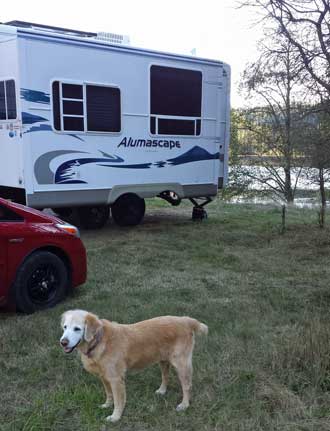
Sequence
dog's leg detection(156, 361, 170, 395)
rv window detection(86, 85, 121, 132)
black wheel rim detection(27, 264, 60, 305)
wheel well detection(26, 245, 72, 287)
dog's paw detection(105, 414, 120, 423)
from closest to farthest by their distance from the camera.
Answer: dog's paw detection(105, 414, 120, 423) → dog's leg detection(156, 361, 170, 395) → black wheel rim detection(27, 264, 60, 305) → wheel well detection(26, 245, 72, 287) → rv window detection(86, 85, 121, 132)

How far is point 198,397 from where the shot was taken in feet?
10.9

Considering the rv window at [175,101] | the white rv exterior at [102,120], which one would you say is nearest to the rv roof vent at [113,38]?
the white rv exterior at [102,120]

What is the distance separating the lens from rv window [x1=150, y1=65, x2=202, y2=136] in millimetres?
9297

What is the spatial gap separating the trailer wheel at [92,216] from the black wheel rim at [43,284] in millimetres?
4425

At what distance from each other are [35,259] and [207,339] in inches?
76.1

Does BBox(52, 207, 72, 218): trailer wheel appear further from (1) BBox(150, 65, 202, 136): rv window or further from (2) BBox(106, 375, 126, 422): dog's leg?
(2) BBox(106, 375, 126, 422): dog's leg

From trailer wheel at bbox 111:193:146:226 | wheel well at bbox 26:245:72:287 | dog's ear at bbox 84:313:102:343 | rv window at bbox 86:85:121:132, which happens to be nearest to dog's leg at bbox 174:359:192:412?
dog's ear at bbox 84:313:102:343

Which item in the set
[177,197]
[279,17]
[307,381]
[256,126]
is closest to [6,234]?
[307,381]

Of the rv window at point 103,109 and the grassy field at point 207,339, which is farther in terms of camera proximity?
the rv window at point 103,109

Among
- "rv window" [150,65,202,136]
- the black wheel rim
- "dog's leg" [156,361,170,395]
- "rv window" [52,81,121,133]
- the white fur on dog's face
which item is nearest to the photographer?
the white fur on dog's face

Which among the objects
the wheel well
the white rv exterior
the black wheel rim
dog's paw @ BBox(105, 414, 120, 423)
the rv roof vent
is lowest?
dog's paw @ BBox(105, 414, 120, 423)

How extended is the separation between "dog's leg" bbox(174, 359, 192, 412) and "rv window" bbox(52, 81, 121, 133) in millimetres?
5781

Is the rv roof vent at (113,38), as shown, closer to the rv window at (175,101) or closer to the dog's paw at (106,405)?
the rv window at (175,101)

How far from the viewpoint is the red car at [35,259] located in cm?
476
